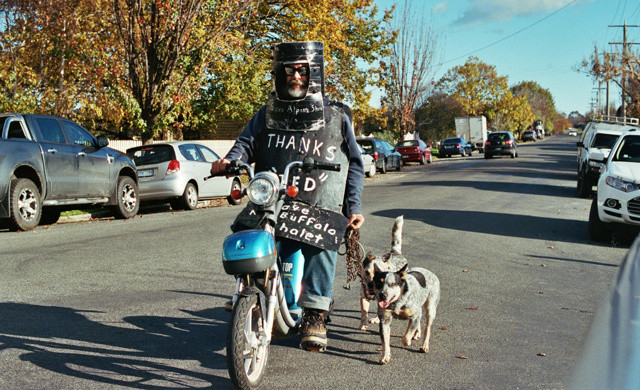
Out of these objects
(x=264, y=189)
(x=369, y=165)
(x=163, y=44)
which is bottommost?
(x=369, y=165)

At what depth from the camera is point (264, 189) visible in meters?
4.13

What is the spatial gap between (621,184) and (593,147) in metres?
11.5

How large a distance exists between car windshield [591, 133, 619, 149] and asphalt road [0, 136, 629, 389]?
10.8 metres

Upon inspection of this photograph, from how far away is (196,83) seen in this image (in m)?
23.0

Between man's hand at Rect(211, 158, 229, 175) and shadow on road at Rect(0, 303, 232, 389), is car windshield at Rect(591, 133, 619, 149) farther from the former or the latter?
man's hand at Rect(211, 158, 229, 175)

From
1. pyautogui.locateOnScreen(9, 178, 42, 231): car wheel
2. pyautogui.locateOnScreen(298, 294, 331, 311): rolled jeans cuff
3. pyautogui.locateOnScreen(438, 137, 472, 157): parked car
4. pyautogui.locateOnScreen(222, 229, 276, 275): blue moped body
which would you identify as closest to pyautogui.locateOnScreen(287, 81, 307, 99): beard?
pyautogui.locateOnScreen(222, 229, 276, 275): blue moped body

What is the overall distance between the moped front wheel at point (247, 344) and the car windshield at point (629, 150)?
10664 millimetres

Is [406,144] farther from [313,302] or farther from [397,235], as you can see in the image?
[313,302]

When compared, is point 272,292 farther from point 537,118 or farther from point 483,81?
point 537,118

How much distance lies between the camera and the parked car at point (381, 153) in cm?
3266

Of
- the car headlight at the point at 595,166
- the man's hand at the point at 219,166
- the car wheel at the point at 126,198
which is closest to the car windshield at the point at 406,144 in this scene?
the car headlight at the point at 595,166

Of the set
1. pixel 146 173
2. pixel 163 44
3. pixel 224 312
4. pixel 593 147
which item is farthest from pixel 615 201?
pixel 163 44

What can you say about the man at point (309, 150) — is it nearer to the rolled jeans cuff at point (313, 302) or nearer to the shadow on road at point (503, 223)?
the rolled jeans cuff at point (313, 302)

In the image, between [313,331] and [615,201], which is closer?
[313,331]
